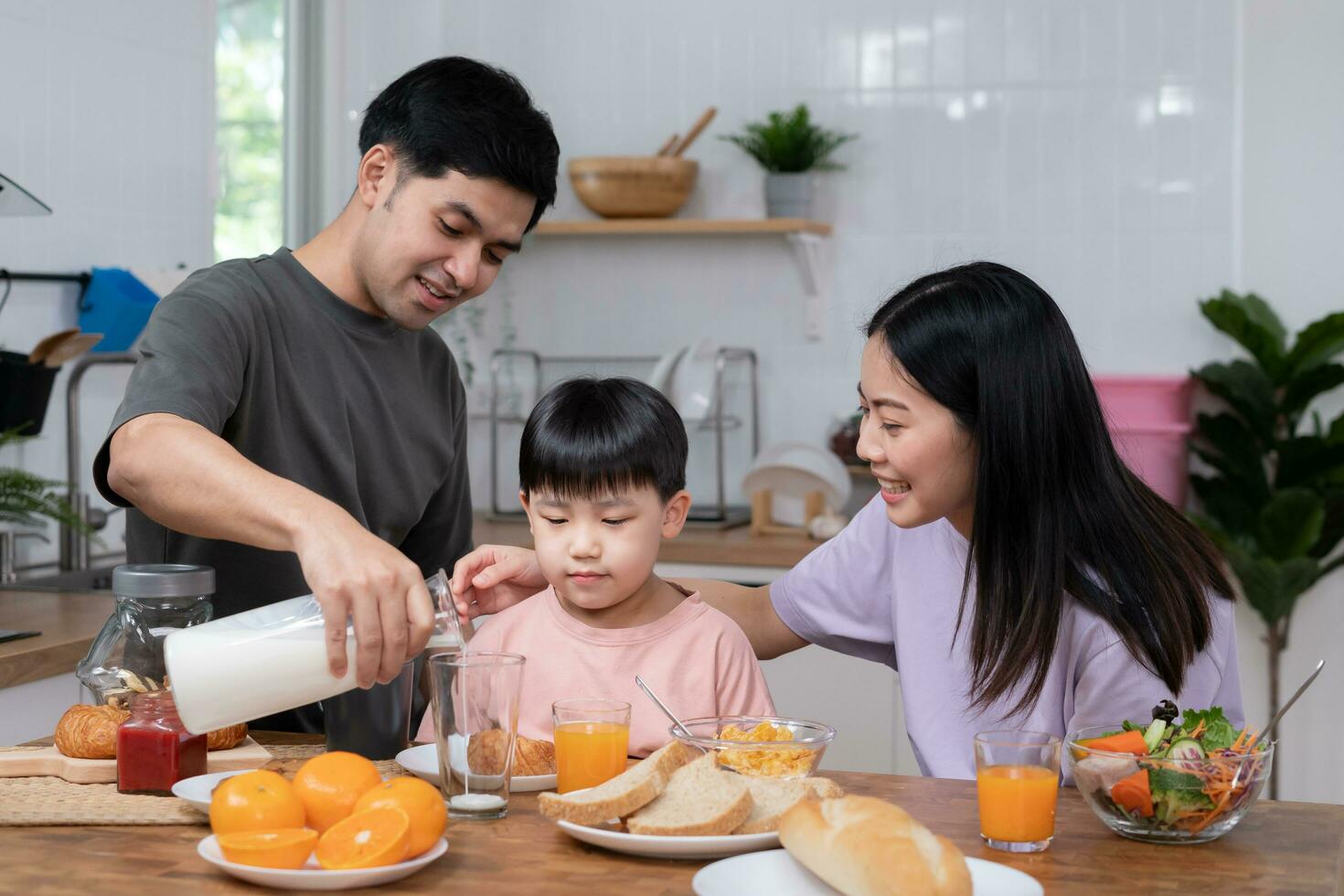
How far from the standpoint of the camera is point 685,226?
11.8ft

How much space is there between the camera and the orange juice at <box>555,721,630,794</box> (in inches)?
46.8

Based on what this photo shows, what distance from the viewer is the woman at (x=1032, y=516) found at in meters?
1.47

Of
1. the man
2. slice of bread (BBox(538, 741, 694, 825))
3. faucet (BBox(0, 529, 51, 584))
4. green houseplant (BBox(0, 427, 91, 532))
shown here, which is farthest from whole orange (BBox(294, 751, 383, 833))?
faucet (BBox(0, 529, 51, 584))

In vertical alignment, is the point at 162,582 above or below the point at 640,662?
above

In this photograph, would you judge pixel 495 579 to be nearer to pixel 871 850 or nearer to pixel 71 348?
pixel 871 850

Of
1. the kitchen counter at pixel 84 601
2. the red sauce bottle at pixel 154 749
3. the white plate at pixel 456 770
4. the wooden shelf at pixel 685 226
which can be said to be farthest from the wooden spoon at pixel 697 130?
the red sauce bottle at pixel 154 749

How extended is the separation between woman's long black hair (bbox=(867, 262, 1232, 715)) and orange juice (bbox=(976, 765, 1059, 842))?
40cm

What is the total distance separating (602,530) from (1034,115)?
2388mm

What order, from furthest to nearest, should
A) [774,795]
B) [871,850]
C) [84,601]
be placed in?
[84,601], [774,795], [871,850]

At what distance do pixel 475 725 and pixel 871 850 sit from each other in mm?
341

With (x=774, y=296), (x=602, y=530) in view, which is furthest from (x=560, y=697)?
(x=774, y=296)

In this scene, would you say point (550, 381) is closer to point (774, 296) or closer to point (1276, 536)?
point (774, 296)

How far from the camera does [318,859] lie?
101cm

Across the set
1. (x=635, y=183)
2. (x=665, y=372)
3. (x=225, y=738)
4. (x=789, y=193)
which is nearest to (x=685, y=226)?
(x=635, y=183)
